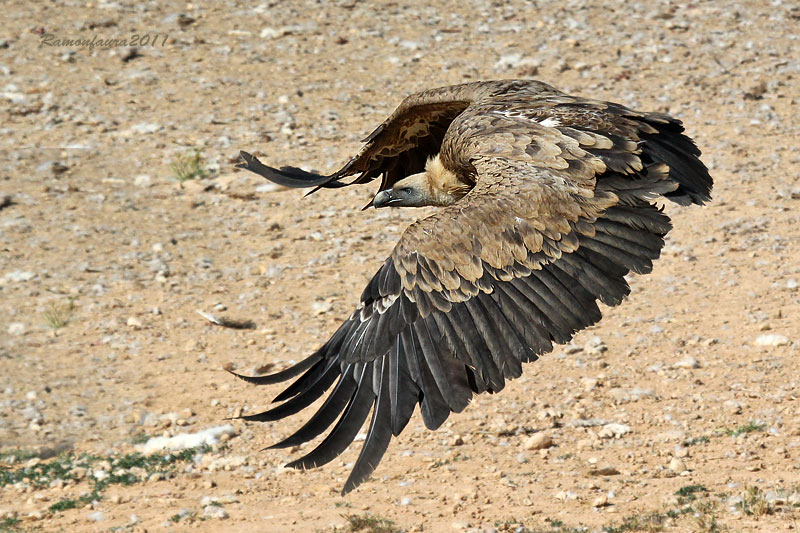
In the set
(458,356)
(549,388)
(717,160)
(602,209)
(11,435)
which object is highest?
(602,209)

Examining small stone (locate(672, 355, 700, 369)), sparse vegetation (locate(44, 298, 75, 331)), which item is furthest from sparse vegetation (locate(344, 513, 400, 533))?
sparse vegetation (locate(44, 298, 75, 331))

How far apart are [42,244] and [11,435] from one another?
92.7 inches

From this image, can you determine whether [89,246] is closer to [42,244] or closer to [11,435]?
[42,244]

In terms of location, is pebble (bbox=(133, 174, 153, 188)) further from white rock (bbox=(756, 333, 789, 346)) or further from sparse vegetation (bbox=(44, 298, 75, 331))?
white rock (bbox=(756, 333, 789, 346))

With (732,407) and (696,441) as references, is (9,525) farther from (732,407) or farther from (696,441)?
(732,407)

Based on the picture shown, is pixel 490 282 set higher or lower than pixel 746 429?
higher

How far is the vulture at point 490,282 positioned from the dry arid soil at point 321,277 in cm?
127

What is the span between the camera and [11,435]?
688 cm

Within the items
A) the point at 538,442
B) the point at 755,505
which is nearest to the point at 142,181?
the point at 538,442

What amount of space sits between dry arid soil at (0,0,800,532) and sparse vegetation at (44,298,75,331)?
0.02 meters

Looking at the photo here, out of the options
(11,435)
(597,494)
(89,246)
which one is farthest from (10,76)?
(597,494)

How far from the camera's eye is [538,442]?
6.21m

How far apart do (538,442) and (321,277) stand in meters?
2.80

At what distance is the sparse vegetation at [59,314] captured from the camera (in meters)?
7.93
